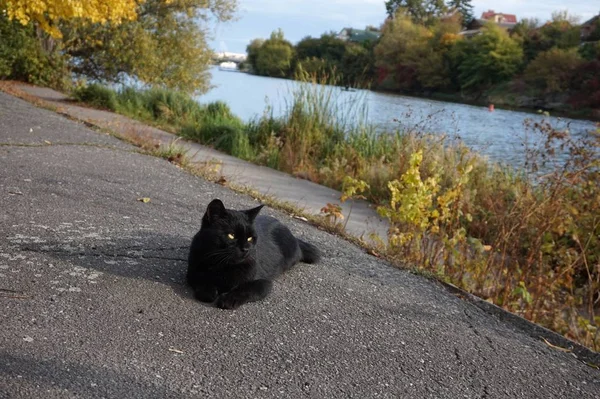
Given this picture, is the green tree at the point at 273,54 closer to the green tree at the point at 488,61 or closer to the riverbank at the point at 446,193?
the green tree at the point at 488,61

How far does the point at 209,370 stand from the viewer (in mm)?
3211

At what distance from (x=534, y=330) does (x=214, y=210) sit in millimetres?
2392

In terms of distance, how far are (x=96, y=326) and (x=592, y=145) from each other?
5.25 metres

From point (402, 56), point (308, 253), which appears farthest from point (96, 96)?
point (402, 56)

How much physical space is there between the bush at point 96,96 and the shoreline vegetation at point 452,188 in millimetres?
35

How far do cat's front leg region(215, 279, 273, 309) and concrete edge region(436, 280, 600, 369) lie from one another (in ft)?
5.70

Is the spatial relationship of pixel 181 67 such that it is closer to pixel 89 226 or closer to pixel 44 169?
pixel 44 169

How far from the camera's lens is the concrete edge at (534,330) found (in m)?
4.38

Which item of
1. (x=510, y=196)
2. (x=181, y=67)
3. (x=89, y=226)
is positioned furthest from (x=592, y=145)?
(x=181, y=67)

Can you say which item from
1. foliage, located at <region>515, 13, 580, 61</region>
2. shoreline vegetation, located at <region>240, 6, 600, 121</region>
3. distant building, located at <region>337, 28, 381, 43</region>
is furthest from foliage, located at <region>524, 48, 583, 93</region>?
distant building, located at <region>337, 28, 381, 43</region>

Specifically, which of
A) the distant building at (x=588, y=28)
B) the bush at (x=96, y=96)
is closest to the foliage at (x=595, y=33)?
the distant building at (x=588, y=28)

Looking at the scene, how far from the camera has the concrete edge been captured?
4375 mm

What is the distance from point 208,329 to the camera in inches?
145

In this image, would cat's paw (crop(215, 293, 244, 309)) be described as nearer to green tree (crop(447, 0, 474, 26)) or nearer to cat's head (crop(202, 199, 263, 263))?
cat's head (crop(202, 199, 263, 263))
